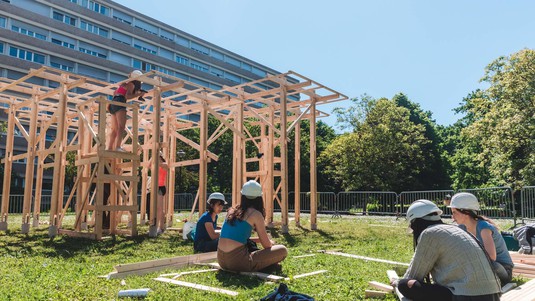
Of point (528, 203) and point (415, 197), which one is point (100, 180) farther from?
point (415, 197)

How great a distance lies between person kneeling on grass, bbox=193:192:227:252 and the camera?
26.3 feet

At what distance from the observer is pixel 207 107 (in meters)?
14.0

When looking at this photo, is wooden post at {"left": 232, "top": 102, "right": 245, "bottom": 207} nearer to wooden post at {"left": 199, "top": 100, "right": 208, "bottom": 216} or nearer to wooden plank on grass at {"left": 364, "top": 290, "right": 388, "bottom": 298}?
wooden post at {"left": 199, "top": 100, "right": 208, "bottom": 216}

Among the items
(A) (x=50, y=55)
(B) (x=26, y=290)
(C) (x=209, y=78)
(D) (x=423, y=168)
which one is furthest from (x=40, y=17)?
(B) (x=26, y=290)

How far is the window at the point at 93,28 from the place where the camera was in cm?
5514

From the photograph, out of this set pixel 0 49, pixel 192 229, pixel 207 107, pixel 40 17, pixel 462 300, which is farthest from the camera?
pixel 40 17

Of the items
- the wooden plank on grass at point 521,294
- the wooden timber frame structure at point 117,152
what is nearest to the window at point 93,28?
the wooden timber frame structure at point 117,152

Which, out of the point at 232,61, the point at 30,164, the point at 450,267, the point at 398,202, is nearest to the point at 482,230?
the point at 450,267

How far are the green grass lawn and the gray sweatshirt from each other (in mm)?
1210

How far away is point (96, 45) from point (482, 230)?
57.2m

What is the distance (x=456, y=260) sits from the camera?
3.77m

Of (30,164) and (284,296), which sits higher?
(30,164)

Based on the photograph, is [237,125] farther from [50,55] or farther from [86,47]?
[86,47]

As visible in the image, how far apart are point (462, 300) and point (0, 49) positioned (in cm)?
5267
